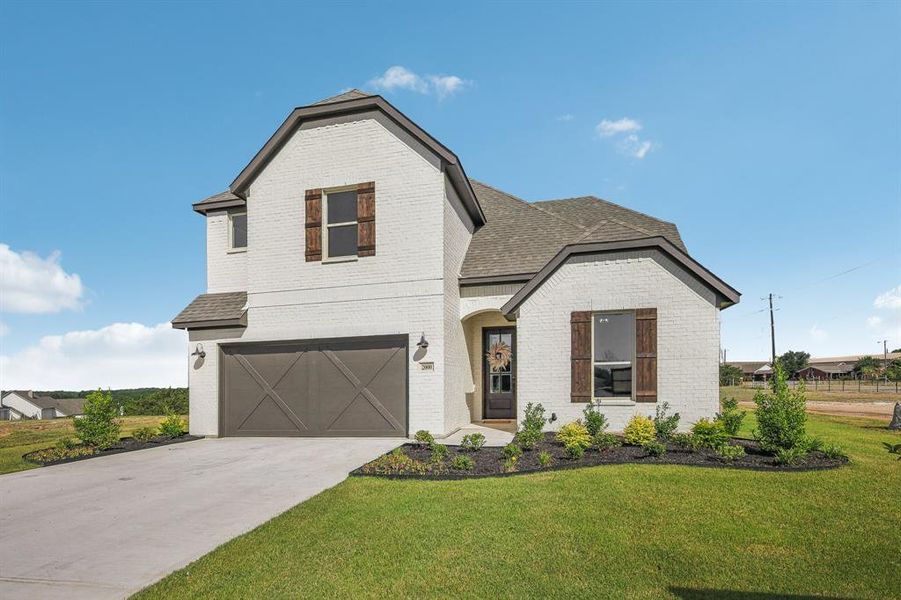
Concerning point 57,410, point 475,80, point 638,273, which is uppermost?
point 475,80

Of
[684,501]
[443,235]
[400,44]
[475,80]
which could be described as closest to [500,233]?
[443,235]

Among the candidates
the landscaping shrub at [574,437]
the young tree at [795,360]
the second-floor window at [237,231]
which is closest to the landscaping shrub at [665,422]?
the landscaping shrub at [574,437]

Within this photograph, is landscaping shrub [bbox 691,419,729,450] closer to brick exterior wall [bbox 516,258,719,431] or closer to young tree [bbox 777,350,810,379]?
brick exterior wall [bbox 516,258,719,431]

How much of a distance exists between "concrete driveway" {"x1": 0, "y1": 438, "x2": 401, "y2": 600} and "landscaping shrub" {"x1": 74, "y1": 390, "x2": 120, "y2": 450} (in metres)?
1.03

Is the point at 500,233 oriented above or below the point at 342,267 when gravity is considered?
above

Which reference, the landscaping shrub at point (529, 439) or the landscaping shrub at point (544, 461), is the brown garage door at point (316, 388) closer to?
the landscaping shrub at point (529, 439)

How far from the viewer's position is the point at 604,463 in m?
8.20

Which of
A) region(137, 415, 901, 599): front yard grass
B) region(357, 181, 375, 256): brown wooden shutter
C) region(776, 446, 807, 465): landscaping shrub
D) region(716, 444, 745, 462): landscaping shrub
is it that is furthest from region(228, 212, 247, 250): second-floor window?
region(776, 446, 807, 465): landscaping shrub

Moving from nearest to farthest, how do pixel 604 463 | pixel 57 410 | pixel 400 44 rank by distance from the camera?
pixel 604 463 → pixel 400 44 → pixel 57 410

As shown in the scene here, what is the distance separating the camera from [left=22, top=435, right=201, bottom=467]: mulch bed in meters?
10.2

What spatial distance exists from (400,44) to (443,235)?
4.38 m

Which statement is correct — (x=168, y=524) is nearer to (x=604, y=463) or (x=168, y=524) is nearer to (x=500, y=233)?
(x=604, y=463)

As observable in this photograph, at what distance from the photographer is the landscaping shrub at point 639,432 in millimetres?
9352

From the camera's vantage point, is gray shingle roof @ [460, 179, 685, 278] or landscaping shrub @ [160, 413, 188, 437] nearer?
gray shingle roof @ [460, 179, 685, 278]
